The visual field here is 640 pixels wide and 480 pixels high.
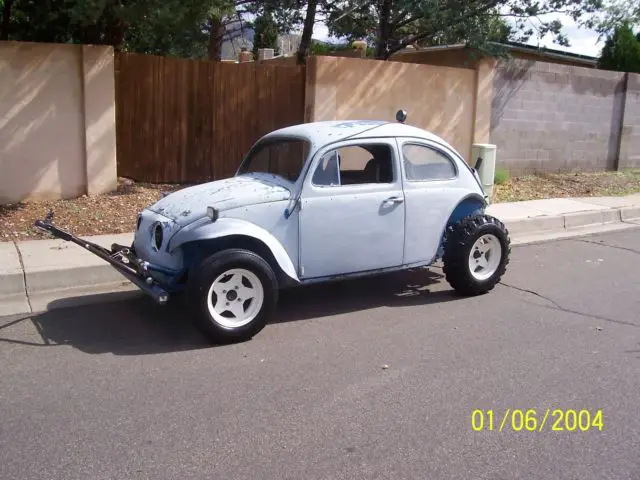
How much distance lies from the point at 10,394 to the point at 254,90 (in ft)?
24.6

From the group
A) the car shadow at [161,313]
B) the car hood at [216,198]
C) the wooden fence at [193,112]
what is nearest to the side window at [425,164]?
the car shadow at [161,313]

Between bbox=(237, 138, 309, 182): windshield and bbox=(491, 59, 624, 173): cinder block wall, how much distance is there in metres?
7.99

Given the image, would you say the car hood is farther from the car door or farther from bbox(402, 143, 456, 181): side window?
bbox(402, 143, 456, 181): side window

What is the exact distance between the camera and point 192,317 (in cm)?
516

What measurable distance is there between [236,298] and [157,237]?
0.85 meters

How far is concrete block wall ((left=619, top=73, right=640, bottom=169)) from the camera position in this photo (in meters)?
15.8

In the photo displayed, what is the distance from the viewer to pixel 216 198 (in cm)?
557

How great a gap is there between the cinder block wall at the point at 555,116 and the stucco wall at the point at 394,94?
0.88 m

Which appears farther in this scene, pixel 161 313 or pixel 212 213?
pixel 161 313

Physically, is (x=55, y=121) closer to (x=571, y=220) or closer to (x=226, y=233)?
(x=226, y=233)

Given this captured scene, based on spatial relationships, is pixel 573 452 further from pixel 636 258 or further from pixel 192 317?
pixel 636 258

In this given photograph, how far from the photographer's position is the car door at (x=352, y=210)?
5.76m

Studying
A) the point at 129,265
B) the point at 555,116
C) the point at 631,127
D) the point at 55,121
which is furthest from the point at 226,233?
the point at 631,127
